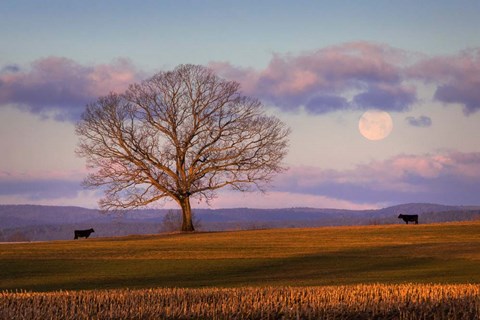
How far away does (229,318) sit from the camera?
1998 centimetres

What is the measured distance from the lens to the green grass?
36.2 m

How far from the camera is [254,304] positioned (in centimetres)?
2152

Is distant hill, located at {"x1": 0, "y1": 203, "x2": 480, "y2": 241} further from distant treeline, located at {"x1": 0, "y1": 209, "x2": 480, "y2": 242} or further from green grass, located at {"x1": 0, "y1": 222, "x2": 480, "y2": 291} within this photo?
green grass, located at {"x1": 0, "y1": 222, "x2": 480, "y2": 291}

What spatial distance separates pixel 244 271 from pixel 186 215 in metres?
33.0

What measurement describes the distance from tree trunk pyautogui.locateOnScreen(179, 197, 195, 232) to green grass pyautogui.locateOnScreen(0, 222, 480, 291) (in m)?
8.00

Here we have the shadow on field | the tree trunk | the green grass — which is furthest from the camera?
the tree trunk

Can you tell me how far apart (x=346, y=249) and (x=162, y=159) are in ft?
84.2

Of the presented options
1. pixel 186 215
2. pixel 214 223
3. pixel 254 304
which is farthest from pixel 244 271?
pixel 214 223

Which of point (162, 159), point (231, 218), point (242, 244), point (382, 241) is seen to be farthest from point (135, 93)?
point (231, 218)

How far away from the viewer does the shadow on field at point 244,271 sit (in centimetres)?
3522

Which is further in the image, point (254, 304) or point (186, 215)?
point (186, 215)

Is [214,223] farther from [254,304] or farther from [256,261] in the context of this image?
[254,304]

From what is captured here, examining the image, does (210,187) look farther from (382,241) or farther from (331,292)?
(331,292)

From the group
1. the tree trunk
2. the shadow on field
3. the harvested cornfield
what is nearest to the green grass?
the shadow on field
